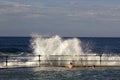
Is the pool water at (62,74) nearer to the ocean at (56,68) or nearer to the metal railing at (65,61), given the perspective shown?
the ocean at (56,68)

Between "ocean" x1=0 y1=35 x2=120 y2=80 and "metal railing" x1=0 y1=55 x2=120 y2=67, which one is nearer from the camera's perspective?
"ocean" x1=0 y1=35 x2=120 y2=80

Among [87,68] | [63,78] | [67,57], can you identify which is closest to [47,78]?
[63,78]

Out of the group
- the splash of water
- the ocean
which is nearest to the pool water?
the ocean

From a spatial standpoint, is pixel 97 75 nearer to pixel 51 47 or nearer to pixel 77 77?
pixel 77 77

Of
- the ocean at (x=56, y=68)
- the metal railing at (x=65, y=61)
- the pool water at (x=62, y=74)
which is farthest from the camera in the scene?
the metal railing at (x=65, y=61)

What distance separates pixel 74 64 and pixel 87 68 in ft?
11.0

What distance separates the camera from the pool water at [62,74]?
1487 inches

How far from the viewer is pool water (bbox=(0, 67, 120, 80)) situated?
3778 centimetres

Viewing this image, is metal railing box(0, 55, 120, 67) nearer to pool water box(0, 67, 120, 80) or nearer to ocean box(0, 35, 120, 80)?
ocean box(0, 35, 120, 80)

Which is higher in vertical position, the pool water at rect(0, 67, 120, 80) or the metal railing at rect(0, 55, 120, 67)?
the metal railing at rect(0, 55, 120, 67)

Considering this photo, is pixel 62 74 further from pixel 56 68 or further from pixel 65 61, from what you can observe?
pixel 65 61

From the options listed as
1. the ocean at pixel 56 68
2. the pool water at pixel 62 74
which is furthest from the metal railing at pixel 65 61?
the pool water at pixel 62 74

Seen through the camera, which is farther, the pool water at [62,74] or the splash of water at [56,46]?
the splash of water at [56,46]

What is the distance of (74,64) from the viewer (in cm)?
4909
